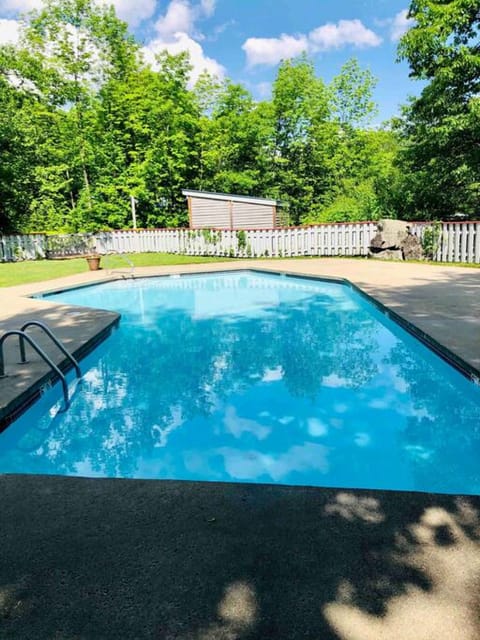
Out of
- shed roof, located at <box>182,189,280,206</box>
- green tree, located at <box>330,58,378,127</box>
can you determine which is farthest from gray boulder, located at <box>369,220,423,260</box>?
green tree, located at <box>330,58,378,127</box>

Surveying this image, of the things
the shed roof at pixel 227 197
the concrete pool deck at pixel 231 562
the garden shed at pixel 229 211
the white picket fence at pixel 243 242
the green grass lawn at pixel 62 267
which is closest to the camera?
the concrete pool deck at pixel 231 562

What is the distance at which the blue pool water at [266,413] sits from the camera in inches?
140

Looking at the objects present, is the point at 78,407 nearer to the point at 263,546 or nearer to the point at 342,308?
the point at 263,546

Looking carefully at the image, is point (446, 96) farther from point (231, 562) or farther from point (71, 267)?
point (231, 562)

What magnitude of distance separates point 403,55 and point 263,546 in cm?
1866

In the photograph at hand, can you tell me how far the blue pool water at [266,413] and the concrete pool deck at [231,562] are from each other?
0.91 metres

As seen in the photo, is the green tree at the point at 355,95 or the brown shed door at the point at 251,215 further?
the green tree at the point at 355,95

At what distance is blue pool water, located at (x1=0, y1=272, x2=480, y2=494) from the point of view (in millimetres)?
3557

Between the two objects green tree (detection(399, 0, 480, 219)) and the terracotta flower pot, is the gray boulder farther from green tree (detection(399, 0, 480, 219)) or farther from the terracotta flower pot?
the terracotta flower pot

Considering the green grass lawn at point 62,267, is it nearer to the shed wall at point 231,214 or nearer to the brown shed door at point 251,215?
the shed wall at point 231,214

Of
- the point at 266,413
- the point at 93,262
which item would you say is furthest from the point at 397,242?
the point at 266,413

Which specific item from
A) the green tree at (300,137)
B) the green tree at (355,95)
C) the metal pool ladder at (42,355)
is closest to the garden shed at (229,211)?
the green tree at (300,137)

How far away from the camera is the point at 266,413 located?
468 cm

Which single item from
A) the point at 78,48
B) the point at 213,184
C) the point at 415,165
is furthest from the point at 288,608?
the point at 78,48
